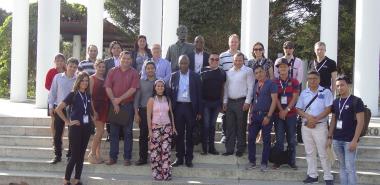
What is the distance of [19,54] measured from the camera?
1959 cm

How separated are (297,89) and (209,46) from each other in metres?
19.8

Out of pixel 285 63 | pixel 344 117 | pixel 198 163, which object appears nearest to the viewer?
pixel 344 117

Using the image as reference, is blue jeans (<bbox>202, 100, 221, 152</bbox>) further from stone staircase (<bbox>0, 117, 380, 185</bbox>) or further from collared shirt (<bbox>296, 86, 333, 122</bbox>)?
collared shirt (<bbox>296, 86, 333, 122</bbox>)

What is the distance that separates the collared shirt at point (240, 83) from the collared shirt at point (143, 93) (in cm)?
154

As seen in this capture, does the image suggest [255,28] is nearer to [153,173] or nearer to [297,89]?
[297,89]

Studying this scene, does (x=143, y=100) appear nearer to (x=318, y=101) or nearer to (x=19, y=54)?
(x=318, y=101)

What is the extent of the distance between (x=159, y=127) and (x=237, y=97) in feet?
5.62

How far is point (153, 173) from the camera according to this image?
9.62 metres

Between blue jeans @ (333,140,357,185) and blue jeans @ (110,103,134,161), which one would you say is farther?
blue jeans @ (110,103,134,161)

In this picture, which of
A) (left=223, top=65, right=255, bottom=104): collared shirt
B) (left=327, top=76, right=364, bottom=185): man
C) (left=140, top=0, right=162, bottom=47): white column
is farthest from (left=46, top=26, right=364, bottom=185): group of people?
(left=140, top=0, right=162, bottom=47): white column

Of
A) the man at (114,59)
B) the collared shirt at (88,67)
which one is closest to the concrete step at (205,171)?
the collared shirt at (88,67)

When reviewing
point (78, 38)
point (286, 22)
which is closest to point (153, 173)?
point (286, 22)

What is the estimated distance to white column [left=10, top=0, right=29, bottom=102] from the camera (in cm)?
1952

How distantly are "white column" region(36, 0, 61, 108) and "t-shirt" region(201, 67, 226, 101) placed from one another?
25.4 ft
